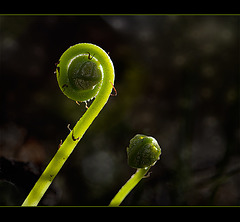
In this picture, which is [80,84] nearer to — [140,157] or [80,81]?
[80,81]

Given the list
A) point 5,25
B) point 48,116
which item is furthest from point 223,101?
point 5,25

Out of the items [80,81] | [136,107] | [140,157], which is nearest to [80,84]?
[80,81]

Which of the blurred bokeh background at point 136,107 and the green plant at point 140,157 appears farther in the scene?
the blurred bokeh background at point 136,107

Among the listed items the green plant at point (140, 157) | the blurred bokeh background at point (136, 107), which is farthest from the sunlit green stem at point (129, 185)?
the blurred bokeh background at point (136, 107)

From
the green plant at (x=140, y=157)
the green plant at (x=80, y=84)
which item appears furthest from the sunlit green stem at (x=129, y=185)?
the green plant at (x=80, y=84)

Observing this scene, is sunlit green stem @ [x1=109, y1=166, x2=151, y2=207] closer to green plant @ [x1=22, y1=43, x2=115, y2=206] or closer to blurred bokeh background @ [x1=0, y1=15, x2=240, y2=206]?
green plant @ [x1=22, y1=43, x2=115, y2=206]

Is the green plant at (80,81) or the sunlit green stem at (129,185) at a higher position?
the green plant at (80,81)

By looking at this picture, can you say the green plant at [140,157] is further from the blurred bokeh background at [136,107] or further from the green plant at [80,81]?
the blurred bokeh background at [136,107]
